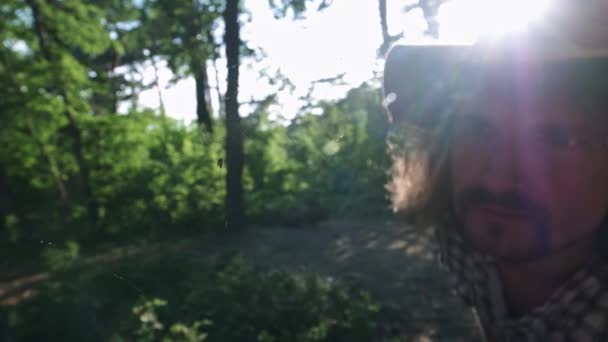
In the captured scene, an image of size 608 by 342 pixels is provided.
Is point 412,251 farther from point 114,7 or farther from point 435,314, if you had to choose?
point 114,7

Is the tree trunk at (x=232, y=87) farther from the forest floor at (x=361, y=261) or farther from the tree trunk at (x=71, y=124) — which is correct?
the tree trunk at (x=71, y=124)

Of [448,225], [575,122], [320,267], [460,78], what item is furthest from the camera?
[320,267]

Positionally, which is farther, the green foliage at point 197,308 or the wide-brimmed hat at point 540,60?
the green foliage at point 197,308

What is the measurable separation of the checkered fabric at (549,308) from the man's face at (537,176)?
0.11m

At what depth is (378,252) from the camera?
Result: 7.54 metres

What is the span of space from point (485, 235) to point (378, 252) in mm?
6557

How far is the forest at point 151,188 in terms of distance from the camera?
6.91 ft

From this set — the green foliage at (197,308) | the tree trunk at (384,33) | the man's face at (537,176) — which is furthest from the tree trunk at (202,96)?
the green foliage at (197,308)

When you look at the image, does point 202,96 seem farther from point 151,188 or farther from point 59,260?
point 59,260

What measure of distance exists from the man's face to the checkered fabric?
0.37ft

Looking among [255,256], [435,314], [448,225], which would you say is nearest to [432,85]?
[448,225]

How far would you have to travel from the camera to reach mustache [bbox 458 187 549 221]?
1.00 metres

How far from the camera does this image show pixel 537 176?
993mm

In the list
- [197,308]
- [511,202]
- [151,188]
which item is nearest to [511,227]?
[511,202]
